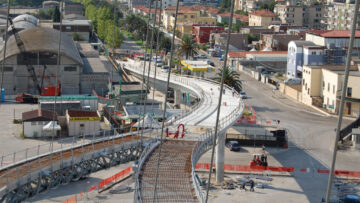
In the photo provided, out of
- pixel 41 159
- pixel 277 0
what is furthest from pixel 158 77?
pixel 277 0

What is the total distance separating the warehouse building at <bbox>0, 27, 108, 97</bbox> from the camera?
30.8 meters

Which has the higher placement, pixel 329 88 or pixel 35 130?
pixel 329 88

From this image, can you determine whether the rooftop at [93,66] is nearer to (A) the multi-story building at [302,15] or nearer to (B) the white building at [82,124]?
(B) the white building at [82,124]

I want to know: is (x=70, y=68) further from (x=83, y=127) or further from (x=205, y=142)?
(x=205, y=142)

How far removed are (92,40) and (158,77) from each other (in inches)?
956

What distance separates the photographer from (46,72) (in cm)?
3133

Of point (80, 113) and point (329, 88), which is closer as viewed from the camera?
point (80, 113)

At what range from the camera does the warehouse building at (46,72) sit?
101ft

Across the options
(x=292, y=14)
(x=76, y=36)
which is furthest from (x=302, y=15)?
(x=76, y=36)


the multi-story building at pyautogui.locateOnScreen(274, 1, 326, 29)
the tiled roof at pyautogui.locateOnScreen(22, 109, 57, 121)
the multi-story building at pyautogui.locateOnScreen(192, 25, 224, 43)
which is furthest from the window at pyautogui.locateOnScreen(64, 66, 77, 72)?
the multi-story building at pyautogui.locateOnScreen(274, 1, 326, 29)

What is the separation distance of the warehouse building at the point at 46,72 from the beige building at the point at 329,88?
1083 centimetres

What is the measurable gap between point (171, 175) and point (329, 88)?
1771 cm

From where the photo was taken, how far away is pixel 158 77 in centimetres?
3097

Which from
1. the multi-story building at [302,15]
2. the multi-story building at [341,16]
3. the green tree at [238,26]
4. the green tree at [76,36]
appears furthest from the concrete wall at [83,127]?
the multi-story building at [302,15]
